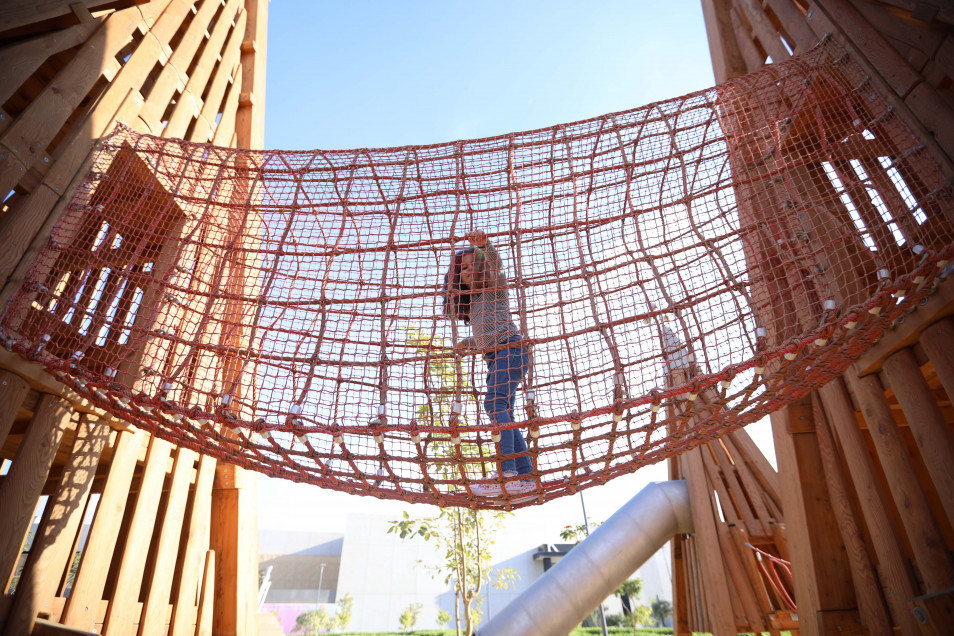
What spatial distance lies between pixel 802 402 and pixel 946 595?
37.4 inches

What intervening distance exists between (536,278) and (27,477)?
6.46 ft

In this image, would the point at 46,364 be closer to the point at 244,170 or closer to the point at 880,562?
the point at 244,170

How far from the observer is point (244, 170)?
2.58m

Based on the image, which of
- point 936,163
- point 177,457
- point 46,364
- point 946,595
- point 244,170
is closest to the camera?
point 946,595

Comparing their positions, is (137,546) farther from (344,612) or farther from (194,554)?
(344,612)

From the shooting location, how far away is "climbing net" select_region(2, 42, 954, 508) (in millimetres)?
1868

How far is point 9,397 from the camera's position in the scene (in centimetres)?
196

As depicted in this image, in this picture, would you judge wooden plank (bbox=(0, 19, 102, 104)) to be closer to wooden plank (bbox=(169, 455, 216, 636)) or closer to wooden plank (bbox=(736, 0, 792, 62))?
wooden plank (bbox=(169, 455, 216, 636))

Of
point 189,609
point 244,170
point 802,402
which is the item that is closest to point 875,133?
point 802,402

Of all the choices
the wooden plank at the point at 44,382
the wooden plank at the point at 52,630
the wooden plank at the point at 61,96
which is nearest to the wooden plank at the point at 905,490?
the wooden plank at the point at 52,630

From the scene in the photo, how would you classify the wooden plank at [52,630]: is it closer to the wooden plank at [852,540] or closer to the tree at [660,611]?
the wooden plank at [852,540]

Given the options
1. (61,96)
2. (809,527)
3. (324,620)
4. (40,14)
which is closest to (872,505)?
(809,527)

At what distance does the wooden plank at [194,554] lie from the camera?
8.58 feet

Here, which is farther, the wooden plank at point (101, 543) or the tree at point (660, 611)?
the tree at point (660, 611)
